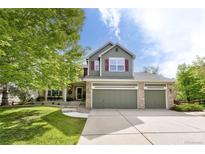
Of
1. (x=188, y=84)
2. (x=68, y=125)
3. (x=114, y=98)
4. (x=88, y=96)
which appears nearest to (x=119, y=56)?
(x=114, y=98)

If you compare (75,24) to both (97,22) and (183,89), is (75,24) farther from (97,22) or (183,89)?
(183,89)

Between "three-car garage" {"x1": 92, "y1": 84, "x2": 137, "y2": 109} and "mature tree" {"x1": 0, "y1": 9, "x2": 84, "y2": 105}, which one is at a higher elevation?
"mature tree" {"x1": 0, "y1": 9, "x2": 84, "y2": 105}

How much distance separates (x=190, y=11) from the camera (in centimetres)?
721

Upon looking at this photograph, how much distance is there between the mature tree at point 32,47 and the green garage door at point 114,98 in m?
4.25

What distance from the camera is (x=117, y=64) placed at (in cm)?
1526

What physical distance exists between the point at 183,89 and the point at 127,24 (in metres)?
15.3

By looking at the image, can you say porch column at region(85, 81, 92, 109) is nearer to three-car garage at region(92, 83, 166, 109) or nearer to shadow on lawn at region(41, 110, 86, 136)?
three-car garage at region(92, 83, 166, 109)

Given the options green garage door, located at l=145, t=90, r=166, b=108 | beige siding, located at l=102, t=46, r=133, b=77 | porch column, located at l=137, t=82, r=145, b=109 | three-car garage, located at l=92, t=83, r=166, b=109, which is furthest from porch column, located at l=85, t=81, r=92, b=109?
green garage door, located at l=145, t=90, r=166, b=108

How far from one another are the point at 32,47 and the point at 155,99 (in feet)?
34.0

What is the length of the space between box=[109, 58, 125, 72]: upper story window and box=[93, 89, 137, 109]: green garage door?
7.01 feet

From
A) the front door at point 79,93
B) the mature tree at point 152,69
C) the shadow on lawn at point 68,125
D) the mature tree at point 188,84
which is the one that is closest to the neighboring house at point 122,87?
the front door at point 79,93

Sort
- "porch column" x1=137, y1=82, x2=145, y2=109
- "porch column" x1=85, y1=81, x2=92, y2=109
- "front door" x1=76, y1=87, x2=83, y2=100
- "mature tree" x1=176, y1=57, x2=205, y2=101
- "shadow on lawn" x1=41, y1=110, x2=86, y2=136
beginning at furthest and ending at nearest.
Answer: "mature tree" x1=176, y1=57, x2=205, y2=101 < "front door" x1=76, y1=87, x2=83, y2=100 < "porch column" x1=137, y1=82, x2=145, y2=109 < "porch column" x1=85, y1=81, x2=92, y2=109 < "shadow on lawn" x1=41, y1=110, x2=86, y2=136

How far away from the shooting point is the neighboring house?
44.9ft

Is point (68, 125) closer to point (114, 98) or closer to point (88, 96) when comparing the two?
point (88, 96)
